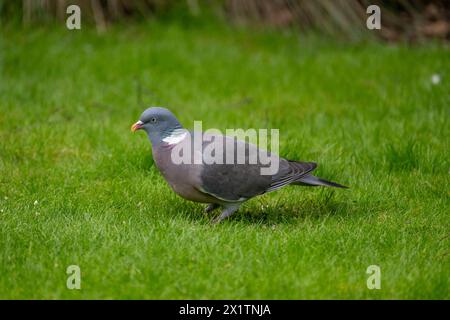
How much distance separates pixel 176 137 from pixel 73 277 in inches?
44.4

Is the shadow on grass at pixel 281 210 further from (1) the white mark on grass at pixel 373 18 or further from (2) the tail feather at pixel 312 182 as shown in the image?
(1) the white mark on grass at pixel 373 18

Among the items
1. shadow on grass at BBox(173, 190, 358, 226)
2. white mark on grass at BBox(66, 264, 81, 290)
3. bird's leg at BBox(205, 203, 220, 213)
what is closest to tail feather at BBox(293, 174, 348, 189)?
shadow on grass at BBox(173, 190, 358, 226)

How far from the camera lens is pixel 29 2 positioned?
7473mm

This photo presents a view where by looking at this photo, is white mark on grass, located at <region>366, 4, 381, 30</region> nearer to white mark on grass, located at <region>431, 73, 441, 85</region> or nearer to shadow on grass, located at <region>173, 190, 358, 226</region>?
white mark on grass, located at <region>431, 73, 441, 85</region>

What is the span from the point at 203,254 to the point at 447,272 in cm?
124

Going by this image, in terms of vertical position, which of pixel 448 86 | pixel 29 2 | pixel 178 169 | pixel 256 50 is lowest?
pixel 178 169

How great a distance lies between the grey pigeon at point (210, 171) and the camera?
4.02m

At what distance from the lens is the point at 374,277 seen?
348 cm

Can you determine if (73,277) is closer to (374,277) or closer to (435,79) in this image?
(374,277)

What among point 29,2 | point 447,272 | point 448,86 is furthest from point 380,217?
point 29,2

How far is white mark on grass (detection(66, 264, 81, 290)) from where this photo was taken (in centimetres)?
335

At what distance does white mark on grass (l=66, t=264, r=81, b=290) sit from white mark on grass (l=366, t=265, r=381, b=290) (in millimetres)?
1408

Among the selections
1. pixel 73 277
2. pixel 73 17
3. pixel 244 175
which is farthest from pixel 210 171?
pixel 73 17
